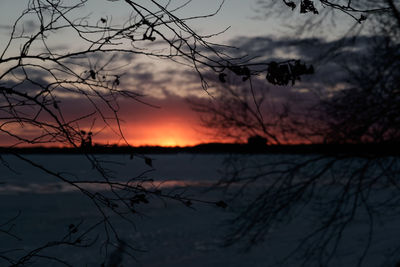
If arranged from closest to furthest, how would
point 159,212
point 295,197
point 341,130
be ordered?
point 341,130 → point 295,197 → point 159,212

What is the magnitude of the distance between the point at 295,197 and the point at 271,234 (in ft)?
20.1

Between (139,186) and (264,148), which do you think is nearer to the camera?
(139,186)

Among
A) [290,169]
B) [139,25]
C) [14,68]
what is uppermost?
[139,25]

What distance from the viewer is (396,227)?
1495 cm

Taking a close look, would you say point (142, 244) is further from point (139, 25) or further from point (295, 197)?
point (139, 25)

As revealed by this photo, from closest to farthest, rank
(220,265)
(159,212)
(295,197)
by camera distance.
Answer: (295,197) → (220,265) → (159,212)

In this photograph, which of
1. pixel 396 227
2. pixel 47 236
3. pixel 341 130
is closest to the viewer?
pixel 341 130

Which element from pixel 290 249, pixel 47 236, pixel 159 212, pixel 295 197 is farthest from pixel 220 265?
Result: pixel 159 212

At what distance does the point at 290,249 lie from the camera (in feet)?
39.1

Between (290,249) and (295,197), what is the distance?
4329mm

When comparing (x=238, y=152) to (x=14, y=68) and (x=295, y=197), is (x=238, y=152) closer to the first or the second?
(x=295, y=197)

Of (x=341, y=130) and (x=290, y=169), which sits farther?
(x=290, y=169)

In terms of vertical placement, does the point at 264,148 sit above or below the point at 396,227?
above

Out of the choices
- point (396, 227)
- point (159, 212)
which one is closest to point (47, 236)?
point (159, 212)
